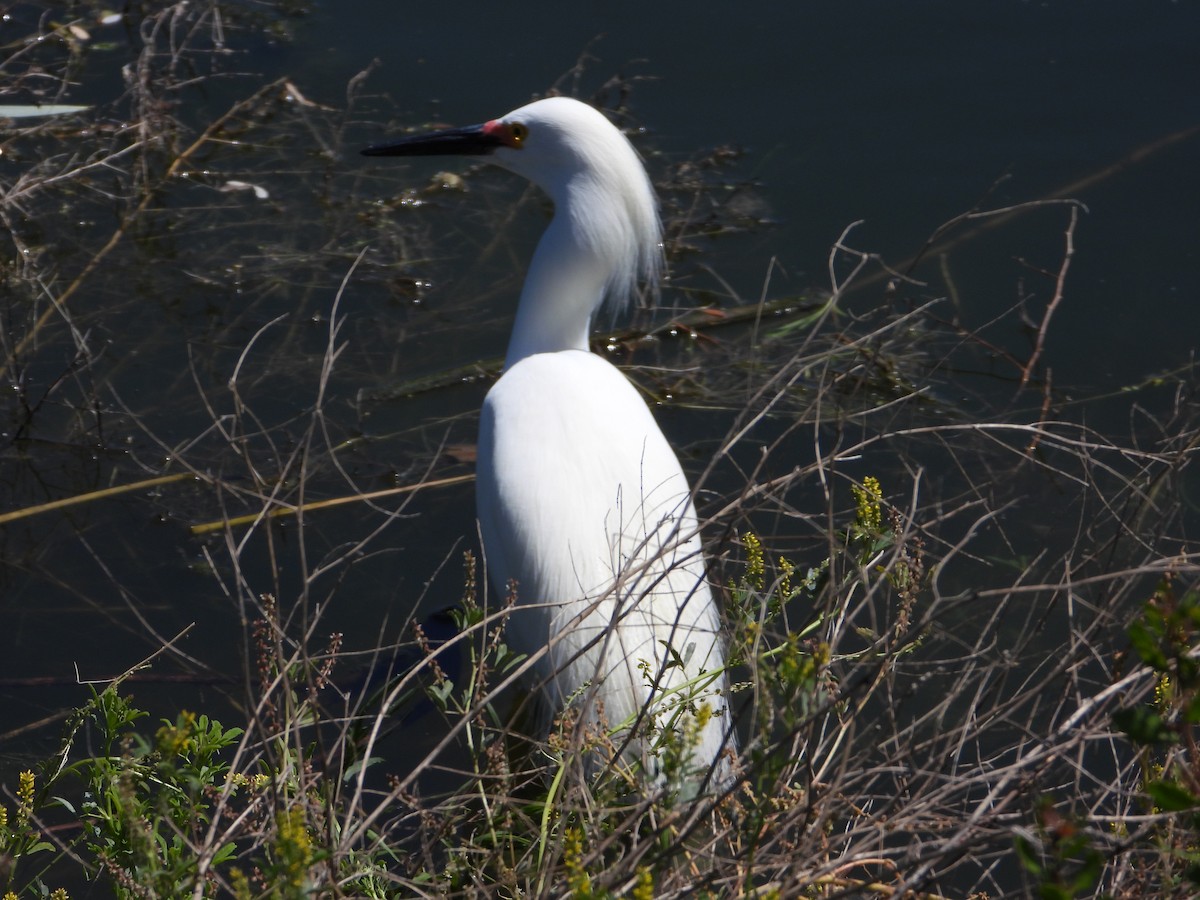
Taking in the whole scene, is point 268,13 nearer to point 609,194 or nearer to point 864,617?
point 609,194

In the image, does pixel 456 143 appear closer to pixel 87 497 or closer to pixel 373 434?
pixel 373 434

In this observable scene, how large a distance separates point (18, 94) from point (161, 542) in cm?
230

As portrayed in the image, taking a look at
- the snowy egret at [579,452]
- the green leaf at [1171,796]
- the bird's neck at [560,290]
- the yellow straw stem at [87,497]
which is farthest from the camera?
the yellow straw stem at [87,497]

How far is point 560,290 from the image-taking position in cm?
329

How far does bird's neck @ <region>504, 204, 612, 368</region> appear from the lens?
325cm

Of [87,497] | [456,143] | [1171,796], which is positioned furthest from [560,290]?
[1171,796]

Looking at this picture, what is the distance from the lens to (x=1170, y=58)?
4965mm

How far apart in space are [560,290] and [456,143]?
21.5 inches

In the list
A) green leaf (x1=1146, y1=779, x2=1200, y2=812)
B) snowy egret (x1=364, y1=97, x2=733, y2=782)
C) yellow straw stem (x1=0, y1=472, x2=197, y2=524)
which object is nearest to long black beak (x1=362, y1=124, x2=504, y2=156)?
snowy egret (x1=364, y1=97, x2=733, y2=782)

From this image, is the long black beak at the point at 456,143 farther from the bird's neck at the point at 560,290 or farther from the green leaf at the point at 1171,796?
the green leaf at the point at 1171,796

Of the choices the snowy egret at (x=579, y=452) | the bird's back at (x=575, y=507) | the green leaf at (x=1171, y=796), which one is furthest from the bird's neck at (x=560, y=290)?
the green leaf at (x=1171, y=796)

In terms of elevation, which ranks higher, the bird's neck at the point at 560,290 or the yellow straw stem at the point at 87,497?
the bird's neck at the point at 560,290

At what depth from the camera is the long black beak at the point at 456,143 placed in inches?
134

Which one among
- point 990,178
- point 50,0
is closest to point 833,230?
point 990,178
